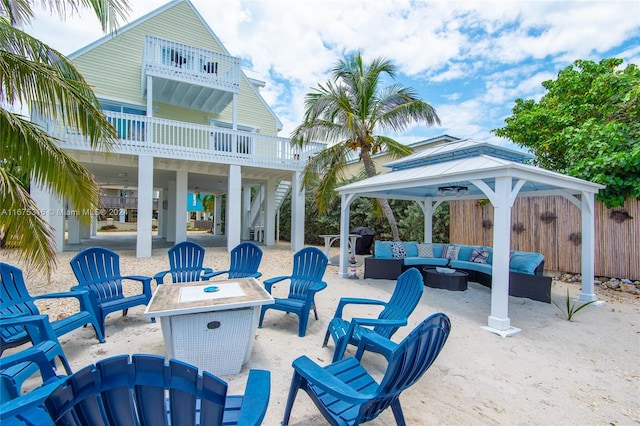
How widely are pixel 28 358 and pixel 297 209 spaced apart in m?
10.4

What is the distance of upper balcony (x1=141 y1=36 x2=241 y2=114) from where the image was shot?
10508mm

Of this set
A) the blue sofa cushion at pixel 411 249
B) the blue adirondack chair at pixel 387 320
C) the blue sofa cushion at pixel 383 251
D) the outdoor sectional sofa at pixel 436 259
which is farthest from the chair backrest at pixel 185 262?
the blue sofa cushion at pixel 411 249

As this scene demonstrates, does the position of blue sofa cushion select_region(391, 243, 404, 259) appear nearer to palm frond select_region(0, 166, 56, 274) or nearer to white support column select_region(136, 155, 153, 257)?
palm frond select_region(0, 166, 56, 274)

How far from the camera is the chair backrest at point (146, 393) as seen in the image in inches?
53.5

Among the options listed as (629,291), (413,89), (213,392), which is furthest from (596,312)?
(413,89)

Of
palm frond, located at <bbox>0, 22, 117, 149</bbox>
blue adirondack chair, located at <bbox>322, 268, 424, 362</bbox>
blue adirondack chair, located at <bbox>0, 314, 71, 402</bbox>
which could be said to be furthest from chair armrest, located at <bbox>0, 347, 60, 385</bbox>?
palm frond, located at <bbox>0, 22, 117, 149</bbox>

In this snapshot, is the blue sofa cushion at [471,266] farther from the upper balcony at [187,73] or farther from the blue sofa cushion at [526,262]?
the upper balcony at [187,73]

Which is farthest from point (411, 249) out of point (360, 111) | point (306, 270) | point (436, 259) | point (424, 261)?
point (360, 111)

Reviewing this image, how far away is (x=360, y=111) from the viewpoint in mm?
10453

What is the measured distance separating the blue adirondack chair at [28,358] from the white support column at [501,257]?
17.7 feet

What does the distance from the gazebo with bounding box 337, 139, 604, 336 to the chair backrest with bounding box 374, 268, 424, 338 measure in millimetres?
1873

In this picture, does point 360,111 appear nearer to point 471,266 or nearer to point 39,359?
point 471,266

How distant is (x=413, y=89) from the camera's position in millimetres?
10547

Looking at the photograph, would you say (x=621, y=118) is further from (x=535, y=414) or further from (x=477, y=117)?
(x=535, y=414)
